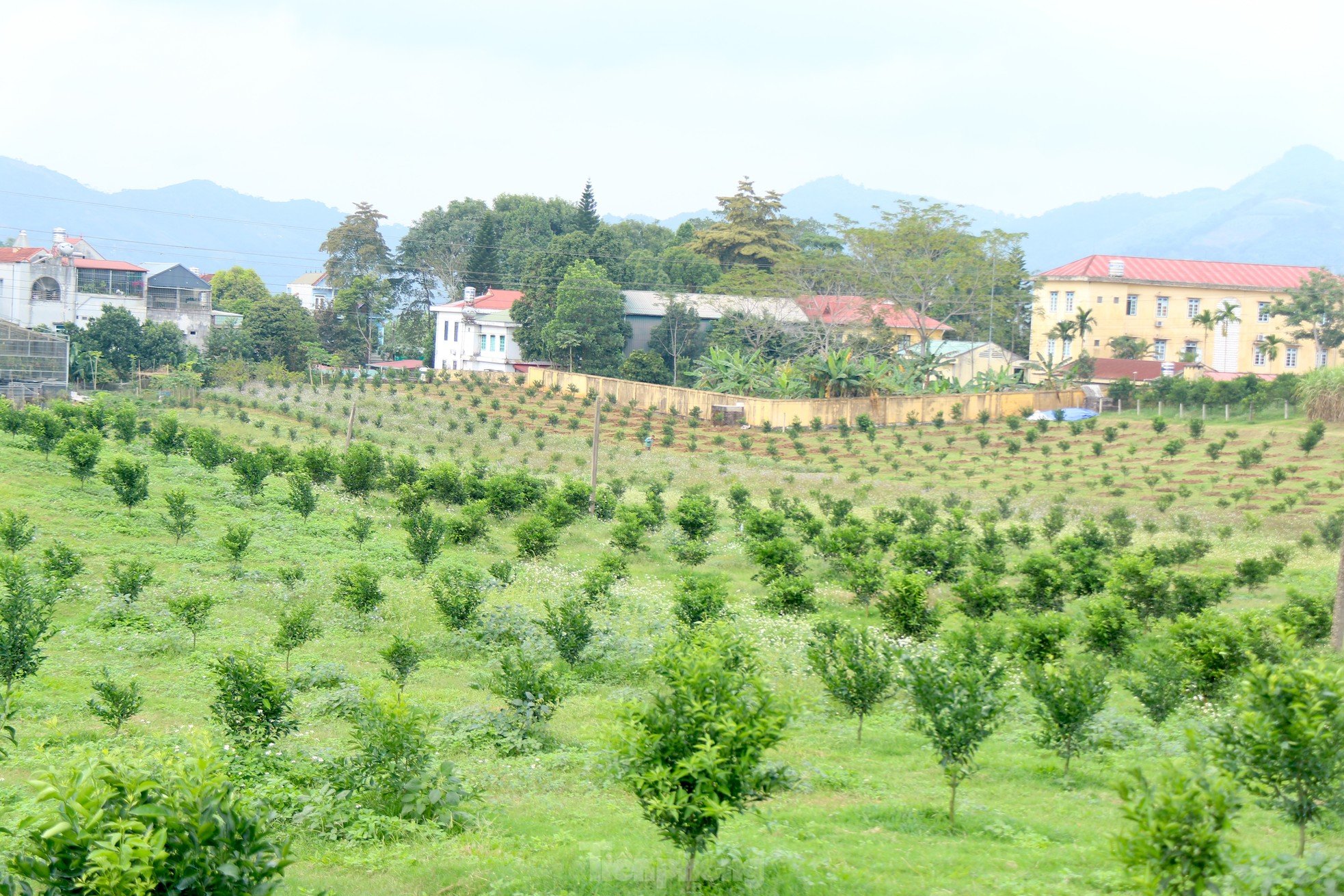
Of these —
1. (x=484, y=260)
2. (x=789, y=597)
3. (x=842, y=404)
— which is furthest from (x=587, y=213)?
(x=789, y=597)

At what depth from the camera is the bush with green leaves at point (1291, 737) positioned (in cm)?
735

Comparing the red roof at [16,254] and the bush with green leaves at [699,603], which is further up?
the red roof at [16,254]

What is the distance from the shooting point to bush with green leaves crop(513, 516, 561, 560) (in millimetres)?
22594

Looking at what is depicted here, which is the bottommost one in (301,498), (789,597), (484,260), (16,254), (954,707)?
(789,597)

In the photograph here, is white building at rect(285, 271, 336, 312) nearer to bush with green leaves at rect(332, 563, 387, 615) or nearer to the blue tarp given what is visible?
the blue tarp

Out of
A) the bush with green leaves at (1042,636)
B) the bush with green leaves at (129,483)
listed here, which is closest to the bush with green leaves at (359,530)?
the bush with green leaves at (129,483)

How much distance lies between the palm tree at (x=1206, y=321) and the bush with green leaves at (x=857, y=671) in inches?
2438

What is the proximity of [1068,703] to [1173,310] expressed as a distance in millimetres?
67421

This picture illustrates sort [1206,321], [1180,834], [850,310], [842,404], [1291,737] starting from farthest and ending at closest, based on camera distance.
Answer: [1206,321], [850,310], [842,404], [1291,737], [1180,834]

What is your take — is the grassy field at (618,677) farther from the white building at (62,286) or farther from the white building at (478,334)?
the white building at (62,286)

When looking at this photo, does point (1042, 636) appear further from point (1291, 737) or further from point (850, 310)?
point (850, 310)

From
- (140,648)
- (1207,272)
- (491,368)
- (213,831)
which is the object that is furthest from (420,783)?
(1207,272)

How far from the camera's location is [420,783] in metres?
9.02

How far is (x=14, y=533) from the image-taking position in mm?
17906
